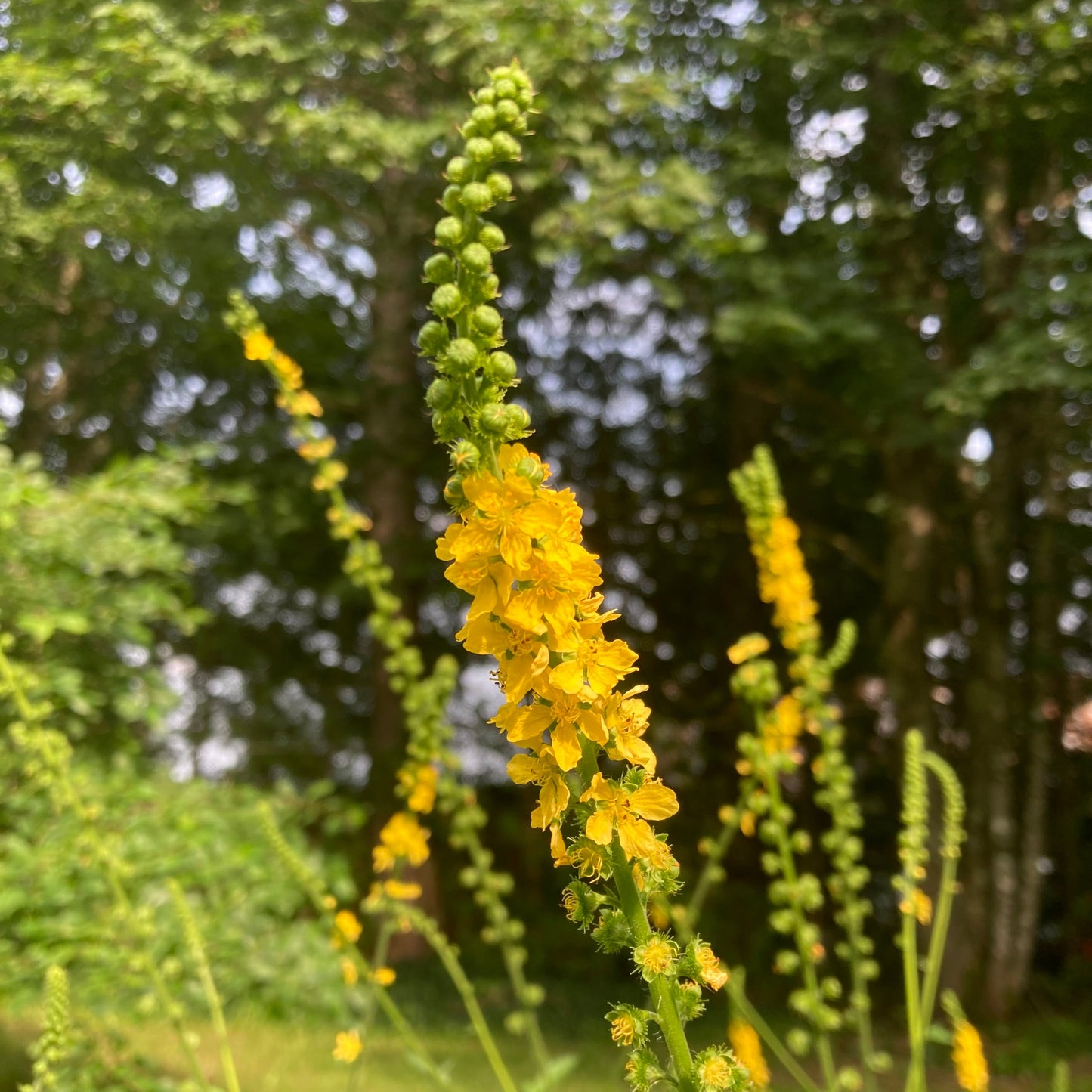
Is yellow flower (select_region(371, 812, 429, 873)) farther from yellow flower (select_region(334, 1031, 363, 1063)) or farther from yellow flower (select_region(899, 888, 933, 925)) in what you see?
yellow flower (select_region(899, 888, 933, 925))

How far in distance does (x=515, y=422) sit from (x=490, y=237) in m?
0.31

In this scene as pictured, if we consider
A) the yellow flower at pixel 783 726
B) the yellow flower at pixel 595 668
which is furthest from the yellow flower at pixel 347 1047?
the yellow flower at pixel 595 668

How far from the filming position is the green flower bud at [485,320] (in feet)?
4.63

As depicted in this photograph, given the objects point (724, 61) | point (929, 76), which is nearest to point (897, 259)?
point (929, 76)

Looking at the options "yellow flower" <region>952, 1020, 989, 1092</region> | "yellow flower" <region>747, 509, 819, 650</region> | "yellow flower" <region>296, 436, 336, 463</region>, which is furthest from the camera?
"yellow flower" <region>296, 436, 336, 463</region>

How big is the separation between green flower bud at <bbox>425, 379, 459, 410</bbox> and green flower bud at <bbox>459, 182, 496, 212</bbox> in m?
0.28

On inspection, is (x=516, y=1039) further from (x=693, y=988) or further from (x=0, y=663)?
(x=693, y=988)

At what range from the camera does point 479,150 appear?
149 centimetres

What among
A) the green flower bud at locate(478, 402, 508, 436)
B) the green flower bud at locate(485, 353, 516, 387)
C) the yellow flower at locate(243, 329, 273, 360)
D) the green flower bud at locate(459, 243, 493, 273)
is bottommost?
the yellow flower at locate(243, 329, 273, 360)

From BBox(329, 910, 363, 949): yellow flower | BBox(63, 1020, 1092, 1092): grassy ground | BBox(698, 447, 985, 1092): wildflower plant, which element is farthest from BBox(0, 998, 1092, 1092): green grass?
BBox(698, 447, 985, 1092): wildflower plant

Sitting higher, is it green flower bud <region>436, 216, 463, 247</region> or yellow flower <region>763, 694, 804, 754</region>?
green flower bud <region>436, 216, 463, 247</region>

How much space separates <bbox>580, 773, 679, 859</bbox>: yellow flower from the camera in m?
1.34

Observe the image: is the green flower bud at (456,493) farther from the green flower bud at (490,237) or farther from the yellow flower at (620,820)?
the yellow flower at (620,820)

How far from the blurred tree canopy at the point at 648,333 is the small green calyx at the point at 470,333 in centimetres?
427
